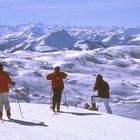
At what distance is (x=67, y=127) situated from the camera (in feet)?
62.8

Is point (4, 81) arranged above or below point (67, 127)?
above

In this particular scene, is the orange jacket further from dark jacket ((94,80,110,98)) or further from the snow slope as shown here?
dark jacket ((94,80,110,98))

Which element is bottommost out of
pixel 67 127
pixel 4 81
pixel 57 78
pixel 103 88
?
pixel 67 127

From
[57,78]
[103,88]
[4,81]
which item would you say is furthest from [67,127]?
[103,88]

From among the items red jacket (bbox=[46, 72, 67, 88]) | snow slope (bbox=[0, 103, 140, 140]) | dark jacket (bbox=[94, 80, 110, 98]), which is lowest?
→ snow slope (bbox=[0, 103, 140, 140])

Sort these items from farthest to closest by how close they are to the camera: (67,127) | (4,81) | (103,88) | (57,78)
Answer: (103,88)
(57,78)
(4,81)
(67,127)

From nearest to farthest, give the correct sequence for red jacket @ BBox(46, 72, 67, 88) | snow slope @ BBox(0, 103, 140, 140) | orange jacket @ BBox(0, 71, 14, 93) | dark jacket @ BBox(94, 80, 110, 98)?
1. snow slope @ BBox(0, 103, 140, 140)
2. orange jacket @ BBox(0, 71, 14, 93)
3. red jacket @ BBox(46, 72, 67, 88)
4. dark jacket @ BBox(94, 80, 110, 98)

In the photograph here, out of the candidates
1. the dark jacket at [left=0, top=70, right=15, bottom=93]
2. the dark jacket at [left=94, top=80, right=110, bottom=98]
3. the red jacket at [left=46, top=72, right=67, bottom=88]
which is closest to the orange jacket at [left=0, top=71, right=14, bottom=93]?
Answer: the dark jacket at [left=0, top=70, right=15, bottom=93]

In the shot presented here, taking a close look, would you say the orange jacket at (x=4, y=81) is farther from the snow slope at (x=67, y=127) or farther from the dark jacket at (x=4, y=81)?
the snow slope at (x=67, y=127)

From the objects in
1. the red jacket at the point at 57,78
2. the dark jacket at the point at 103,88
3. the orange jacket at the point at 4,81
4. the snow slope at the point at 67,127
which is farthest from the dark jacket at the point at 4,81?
the dark jacket at the point at 103,88

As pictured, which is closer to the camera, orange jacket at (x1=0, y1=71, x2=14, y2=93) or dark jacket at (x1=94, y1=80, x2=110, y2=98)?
orange jacket at (x1=0, y1=71, x2=14, y2=93)

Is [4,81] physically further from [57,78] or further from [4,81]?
[57,78]

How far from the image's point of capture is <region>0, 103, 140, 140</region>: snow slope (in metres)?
16.5

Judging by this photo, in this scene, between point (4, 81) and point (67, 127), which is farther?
point (4, 81)
